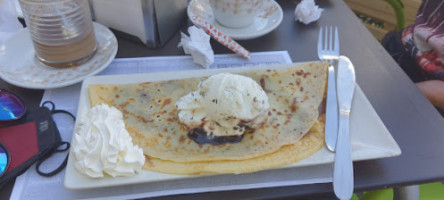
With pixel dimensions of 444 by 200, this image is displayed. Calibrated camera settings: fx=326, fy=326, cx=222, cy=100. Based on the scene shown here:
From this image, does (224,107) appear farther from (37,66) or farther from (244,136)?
(37,66)

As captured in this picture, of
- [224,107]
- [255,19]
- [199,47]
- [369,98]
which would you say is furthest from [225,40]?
[369,98]

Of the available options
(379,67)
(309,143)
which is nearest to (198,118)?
(309,143)

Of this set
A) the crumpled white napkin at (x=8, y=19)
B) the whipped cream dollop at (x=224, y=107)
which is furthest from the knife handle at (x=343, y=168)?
the crumpled white napkin at (x=8, y=19)

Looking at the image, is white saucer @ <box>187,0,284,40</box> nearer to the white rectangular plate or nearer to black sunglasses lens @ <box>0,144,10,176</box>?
the white rectangular plate

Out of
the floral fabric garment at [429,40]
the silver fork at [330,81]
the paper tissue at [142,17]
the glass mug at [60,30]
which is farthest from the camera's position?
the floral fabric garment at [429,40]

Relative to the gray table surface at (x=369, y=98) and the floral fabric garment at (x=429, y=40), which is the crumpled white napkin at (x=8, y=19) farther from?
the floral fabric garment at (x=429, y=40)

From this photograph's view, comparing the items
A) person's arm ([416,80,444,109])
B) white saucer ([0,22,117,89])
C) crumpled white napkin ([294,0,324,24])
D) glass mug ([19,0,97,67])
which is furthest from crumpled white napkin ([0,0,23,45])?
person's arm ([416,80,444,109])
